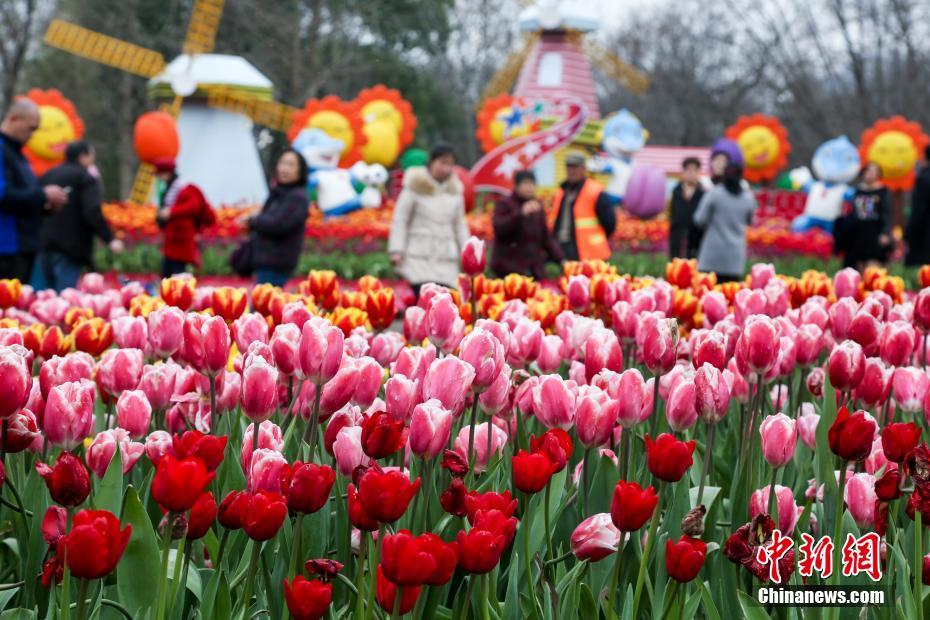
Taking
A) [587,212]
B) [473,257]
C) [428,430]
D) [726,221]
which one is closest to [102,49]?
[587,212]

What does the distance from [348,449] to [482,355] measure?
28 centimetres

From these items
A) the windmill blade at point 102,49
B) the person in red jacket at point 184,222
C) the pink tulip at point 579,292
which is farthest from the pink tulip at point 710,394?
the windmill blade at point 102,49

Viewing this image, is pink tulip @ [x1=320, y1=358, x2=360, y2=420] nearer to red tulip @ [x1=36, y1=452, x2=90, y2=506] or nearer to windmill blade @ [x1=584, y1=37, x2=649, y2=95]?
red tulip @ [x1=36, y1=452, x2=90, y2=506]

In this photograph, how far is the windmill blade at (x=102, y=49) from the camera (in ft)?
80.8

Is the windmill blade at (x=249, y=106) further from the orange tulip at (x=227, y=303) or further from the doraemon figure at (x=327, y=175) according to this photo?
the orange tulip at (x=227, y=303)

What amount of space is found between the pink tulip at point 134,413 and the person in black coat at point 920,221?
320 inches

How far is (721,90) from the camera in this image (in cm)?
3978

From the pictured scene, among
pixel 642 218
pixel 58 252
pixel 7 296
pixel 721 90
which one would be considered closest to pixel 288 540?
pixel 7 296

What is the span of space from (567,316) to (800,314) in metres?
0.64

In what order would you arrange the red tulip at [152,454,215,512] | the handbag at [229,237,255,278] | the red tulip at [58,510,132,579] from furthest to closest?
1. the handbag at [229,237,255,278]
2. the red tulip at [152,454,215,512]
3. the red tulip at [58,510,132,579]

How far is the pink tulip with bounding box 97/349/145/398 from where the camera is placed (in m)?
2.19

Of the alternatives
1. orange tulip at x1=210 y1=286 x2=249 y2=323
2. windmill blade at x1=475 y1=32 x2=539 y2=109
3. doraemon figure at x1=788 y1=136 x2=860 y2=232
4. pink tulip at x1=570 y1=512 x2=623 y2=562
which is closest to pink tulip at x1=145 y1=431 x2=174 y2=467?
pink tulip at x1=570 y1=512 x2=623 y2=562

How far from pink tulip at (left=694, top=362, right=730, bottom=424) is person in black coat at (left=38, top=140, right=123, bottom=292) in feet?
21.3

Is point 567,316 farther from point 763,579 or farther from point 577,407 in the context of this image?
point 763,579
